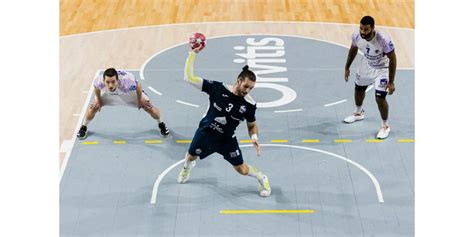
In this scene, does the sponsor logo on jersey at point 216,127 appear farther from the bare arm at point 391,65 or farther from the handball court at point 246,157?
the bare arm at point 391,65

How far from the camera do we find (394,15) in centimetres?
1875

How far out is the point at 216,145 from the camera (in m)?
10.6

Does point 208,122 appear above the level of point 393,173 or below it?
above

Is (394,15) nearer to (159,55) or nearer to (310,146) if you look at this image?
(159,55)

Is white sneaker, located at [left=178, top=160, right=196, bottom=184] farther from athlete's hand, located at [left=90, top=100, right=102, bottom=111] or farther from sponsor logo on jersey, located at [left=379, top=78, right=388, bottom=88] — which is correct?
sponsor logo on jersey, located at [left=379, top=78, right=388, bottom=88]

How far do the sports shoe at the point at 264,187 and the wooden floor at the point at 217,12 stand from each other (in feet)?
25.8

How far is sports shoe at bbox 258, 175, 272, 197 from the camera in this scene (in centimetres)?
1103

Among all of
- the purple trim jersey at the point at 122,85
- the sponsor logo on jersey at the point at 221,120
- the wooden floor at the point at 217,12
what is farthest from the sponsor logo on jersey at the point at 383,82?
the wooden floor at the point at 217,12

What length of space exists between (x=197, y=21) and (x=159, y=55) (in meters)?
2.36

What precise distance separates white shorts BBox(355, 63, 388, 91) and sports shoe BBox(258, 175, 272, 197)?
2627mm

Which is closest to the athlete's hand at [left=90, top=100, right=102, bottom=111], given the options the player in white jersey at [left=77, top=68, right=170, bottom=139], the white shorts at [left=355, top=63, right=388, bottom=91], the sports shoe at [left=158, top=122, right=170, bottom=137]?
the player in white jersey at [left=77, top=68, right=170, bottom=139]

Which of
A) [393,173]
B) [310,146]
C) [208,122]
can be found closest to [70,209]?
[208,122]

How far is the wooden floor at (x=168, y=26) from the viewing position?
15.9 metres

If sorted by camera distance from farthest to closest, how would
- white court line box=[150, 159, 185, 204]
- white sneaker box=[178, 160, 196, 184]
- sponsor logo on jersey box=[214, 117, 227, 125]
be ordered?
white sneaker box=[178, 160, 196, 184] → white court line box=[150, 159, 185, 204] → sponsor logo on jersey box=[214, 117, 227, 125]
